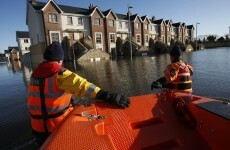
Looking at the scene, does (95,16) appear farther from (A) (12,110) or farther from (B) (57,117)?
(B) (57,117)

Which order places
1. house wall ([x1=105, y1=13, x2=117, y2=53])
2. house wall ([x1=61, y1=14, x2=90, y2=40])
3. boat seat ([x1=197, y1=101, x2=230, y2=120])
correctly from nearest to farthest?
1. boat seat ([x1=197, y1=101, x2=230, y2=120])
2. house wall ([x1=61, y1=14, x2=90, y2=40])
3. house wall ([x1=105, y1=13, x2=117, y2=53])

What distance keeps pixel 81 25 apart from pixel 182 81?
1333 inches

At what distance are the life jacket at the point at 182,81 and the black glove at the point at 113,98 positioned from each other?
1.45 m

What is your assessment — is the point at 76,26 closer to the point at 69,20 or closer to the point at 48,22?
the point at 69,20

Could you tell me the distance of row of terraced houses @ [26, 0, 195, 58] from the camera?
30.7m

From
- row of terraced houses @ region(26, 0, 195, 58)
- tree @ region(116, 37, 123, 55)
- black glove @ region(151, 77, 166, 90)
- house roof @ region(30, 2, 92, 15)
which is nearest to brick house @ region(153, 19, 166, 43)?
row of terraced houses @ region(26, 0, 195, 58)

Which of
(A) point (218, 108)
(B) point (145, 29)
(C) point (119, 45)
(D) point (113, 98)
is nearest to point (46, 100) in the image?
(D) point (113, 98)

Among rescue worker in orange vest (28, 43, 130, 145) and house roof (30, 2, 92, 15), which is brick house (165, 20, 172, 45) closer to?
house roof (30, 2, 92, 15)

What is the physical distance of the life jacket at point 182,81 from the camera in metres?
3.79

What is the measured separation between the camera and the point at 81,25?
35.6 m

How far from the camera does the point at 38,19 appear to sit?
30375 millimetres

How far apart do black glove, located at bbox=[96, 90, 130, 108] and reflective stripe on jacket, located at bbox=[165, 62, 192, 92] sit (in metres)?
1.32

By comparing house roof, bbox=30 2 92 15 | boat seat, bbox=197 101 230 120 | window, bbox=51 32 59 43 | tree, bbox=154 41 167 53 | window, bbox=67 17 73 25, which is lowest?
boat seat, bbox=197 101 230 120

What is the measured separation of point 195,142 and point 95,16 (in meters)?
37.0
